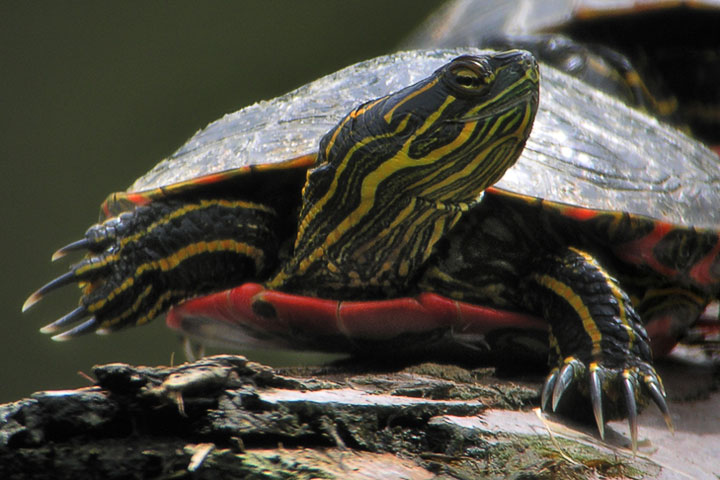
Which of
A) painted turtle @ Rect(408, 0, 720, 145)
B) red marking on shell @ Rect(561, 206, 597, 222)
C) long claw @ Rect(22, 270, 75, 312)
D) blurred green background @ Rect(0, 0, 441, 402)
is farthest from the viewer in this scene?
blurred green background @ Rect(0, 0, 441, 402)

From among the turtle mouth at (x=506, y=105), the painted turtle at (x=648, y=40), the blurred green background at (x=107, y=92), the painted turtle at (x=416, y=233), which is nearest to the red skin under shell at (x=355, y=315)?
the painted turtle at (x=416, y=233)

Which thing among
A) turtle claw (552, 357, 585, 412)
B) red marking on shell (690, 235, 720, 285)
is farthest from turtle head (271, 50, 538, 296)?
red marking on shell (690, 235, 720, 285)

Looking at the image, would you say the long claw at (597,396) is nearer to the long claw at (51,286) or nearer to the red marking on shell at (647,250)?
the red marking on shell at (647,250)

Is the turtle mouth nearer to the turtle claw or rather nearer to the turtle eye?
the turtle eye

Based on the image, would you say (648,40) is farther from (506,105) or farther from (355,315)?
(355,315)

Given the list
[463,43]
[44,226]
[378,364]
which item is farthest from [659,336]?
[44,226]

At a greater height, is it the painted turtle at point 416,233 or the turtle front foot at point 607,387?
the painted turtle at point 416,233

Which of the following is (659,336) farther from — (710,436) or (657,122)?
A: (657,122)
